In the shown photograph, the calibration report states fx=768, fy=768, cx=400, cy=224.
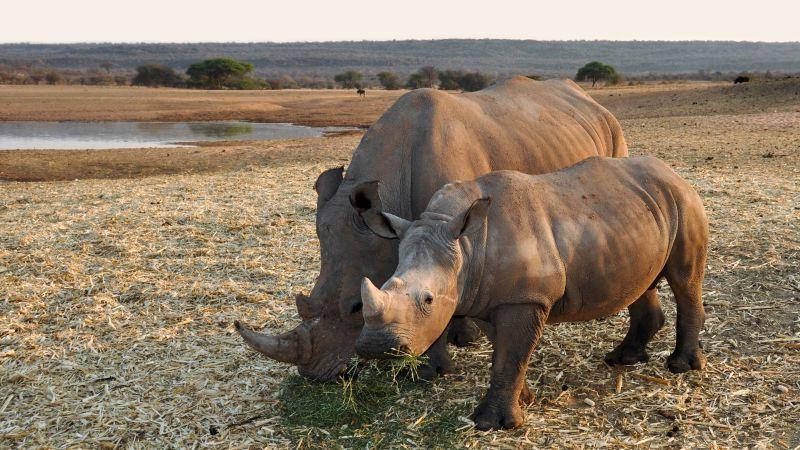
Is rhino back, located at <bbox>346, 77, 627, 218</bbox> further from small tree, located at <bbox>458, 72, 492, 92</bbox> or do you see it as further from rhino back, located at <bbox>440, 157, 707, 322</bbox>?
small tree, located at <bbox>458, 72, 492, 92</bbox>

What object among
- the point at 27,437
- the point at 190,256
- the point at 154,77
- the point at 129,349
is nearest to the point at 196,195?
the point at 190,256

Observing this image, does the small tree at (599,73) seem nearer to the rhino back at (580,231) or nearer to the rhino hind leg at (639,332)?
the rhino hind leg at (639,332)

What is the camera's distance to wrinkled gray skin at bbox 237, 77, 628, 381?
17.6ft

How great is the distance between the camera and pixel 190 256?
32.3 ft

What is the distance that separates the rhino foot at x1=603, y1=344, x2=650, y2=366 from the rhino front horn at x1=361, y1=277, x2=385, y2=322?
2.92m

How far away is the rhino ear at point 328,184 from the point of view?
5723 mm

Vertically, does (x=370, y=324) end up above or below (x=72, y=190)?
above

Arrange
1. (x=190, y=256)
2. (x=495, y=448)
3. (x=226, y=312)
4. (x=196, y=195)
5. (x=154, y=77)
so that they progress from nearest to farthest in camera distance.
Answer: (x=495, y=448) < (x=226, y=312) < (x=190, y=256) < (x=196, y=195) < (x=154, y=77)

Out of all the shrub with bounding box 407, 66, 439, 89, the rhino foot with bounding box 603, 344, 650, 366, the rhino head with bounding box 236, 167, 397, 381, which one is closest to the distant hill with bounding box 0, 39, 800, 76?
the shrub with bounding box 407, 66, 439, 89

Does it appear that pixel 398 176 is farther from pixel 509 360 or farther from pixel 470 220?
pixel 509 360

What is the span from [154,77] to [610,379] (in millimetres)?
76735

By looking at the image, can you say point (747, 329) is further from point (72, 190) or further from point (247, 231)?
point (72, 190)

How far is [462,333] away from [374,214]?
7.50 feet

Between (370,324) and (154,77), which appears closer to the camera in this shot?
(370,324)
